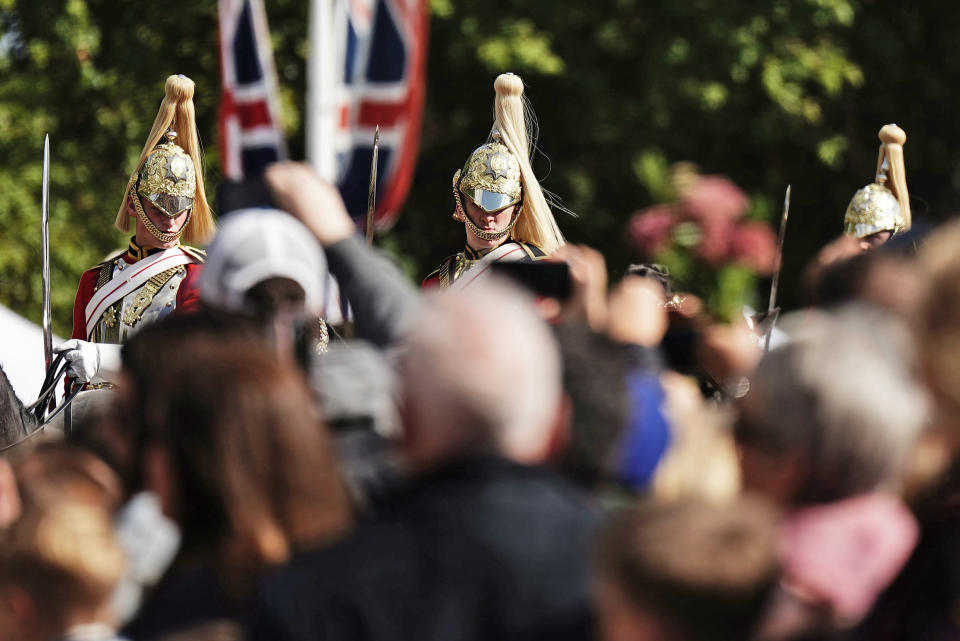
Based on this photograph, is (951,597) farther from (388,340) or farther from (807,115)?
(807,115)

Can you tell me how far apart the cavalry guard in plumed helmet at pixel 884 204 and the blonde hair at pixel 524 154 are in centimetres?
158

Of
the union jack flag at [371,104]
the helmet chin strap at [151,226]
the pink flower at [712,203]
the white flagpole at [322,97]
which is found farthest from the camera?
the white flagpole at [322,97]

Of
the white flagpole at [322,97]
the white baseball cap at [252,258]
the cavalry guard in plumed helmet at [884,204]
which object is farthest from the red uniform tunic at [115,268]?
the white flagpole at [322,97]

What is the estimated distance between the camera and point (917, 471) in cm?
255

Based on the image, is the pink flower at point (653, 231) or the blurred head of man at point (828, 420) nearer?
the blurred head of man at point (828, 420)

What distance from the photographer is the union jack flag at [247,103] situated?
754 centimetres

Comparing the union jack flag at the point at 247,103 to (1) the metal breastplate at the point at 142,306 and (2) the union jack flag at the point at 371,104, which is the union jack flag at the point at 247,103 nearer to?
(2) the union jack flag at the point at 371,104

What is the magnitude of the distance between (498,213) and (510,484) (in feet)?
12.0

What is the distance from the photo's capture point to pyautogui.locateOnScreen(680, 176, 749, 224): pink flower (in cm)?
258

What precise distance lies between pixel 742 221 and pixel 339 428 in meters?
0.74

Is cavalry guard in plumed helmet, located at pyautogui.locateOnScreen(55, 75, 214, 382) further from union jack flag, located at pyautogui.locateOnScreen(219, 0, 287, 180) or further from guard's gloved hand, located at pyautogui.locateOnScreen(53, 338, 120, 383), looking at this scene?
union jack flag, located at pyautogui.locateOnScreen(219, 0, 287, 180)

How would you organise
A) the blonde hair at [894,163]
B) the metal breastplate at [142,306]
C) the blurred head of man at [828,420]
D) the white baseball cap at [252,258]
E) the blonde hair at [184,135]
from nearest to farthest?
1. the blurred head of man at [828,420]
2. the white baseball cap at [252,258]
3. the metal breastplate at [142,306]
4. the blonde hair at [184,135]
5. the blonde hair at [894,163]

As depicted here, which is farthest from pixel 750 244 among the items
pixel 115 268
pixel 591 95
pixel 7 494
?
pixel 591 95

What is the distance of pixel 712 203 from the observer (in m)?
2.59
